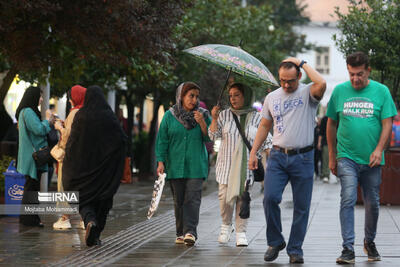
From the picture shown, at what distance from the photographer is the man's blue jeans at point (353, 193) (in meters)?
7.96

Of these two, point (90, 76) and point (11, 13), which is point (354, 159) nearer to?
point (11, 13)

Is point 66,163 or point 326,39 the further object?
point 326,39

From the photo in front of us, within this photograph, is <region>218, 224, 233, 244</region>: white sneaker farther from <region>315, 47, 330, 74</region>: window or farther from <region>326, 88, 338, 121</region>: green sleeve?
<region>315, 47, 330, 74</region>: window

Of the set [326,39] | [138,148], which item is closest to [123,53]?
[138,148]

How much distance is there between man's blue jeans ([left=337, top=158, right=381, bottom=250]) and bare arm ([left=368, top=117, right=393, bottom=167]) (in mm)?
140

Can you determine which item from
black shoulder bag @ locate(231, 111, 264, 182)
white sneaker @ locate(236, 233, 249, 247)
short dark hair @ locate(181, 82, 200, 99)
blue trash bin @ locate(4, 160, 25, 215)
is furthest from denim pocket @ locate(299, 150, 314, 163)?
blue trash bin @ locate(4, 160, 25, 215)

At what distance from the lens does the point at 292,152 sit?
804 cm

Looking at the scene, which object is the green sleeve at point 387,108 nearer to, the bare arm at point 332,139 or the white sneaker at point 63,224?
the bare arm at point 332,139

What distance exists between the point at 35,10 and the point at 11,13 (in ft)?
1.33

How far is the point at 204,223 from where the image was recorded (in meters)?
12.1

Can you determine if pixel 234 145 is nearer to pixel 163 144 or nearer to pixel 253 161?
pixel 163 144

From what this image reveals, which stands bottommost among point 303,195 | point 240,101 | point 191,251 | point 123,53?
point 191,251

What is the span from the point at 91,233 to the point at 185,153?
1341 millimetres

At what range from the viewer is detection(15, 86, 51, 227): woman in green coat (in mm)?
11422
